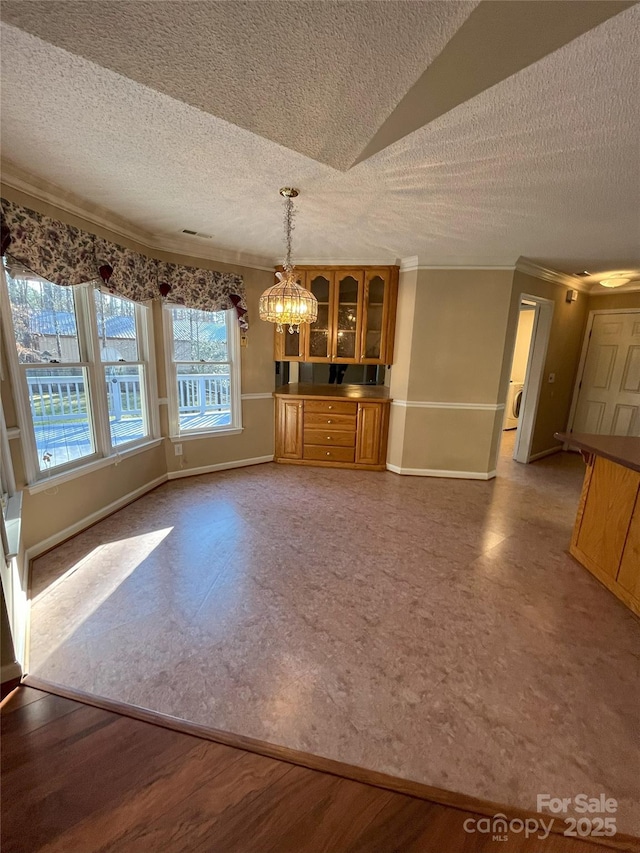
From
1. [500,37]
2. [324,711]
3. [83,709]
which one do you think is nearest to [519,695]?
[324,711]

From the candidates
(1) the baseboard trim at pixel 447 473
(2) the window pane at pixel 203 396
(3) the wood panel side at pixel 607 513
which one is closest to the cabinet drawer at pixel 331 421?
(1) the baseboard trim at pixel 447 473

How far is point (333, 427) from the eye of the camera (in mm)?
4164

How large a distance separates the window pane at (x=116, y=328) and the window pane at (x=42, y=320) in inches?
8.4

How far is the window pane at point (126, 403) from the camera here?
2.97 metres

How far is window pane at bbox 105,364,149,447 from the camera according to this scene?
2967mm

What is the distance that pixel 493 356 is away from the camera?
3695 millimetres

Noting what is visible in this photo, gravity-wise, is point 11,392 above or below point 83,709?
above

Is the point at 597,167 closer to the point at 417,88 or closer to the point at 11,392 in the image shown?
the point at 417,88

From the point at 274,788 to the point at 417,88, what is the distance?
2.43 meters

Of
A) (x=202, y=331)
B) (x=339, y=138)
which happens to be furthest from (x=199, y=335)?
(x=339, y=138)

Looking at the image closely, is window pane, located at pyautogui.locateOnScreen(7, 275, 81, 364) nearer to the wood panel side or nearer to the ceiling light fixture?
the wood panel side

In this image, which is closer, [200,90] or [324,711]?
[200,90]

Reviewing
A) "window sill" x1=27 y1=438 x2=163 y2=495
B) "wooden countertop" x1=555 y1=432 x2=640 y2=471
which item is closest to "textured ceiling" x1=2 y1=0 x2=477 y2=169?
"wooden countertop" x1=555 y1=432 x2=640 y2=471

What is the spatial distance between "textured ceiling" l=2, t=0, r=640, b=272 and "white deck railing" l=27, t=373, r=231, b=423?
1.27 m
